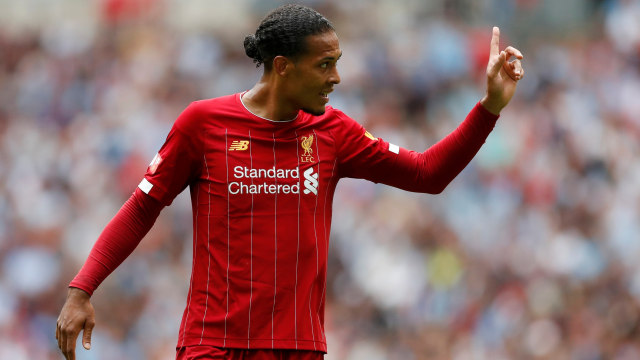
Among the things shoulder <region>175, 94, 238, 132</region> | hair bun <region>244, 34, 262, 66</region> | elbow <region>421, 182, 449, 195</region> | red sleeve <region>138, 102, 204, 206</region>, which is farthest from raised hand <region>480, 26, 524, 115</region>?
red sleeve <region>138, 102, 204, 206</region>

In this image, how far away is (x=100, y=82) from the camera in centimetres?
1287

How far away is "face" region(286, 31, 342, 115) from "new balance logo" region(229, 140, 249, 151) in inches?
11.0

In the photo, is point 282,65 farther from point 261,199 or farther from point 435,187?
point 435,187

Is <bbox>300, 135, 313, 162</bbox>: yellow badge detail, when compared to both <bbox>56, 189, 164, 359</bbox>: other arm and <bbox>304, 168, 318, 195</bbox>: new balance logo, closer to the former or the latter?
<bbox>304, 168, 318, 195</bbox>: new balance logo

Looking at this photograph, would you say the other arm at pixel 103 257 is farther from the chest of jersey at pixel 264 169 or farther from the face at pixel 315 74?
the face at pixel 315 74

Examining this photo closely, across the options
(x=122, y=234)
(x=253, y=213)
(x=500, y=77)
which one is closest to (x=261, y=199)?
(x=253, y=213)

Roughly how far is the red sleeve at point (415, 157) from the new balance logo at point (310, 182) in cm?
18

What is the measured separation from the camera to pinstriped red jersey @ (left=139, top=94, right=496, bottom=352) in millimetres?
4469

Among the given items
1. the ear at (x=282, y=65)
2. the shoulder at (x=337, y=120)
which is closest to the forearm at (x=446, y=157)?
the shoulder at (x=337, y=120)

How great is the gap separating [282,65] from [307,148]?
1.17 ft

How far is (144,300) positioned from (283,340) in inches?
238

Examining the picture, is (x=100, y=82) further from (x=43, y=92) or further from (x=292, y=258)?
(x=292, y=258)

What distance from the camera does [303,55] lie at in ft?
14.9

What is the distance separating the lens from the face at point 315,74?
14.9 ft
